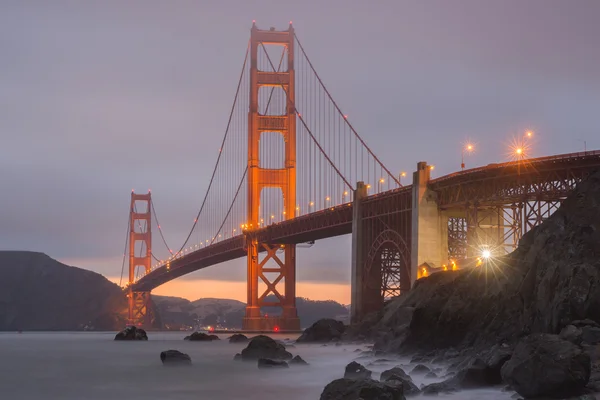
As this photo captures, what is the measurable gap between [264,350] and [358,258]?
23300 millimetres

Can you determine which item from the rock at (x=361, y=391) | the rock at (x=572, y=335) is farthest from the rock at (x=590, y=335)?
the rock at (x=361, y=391)

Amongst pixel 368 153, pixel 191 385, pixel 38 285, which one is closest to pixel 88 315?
pixel 38 285

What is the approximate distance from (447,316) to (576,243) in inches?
336

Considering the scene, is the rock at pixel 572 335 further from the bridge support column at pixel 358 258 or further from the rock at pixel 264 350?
the bridge support column at pixel 358 258

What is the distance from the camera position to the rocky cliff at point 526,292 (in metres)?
25.8

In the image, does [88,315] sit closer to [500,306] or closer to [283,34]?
[283,34]

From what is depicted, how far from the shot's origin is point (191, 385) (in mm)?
31984

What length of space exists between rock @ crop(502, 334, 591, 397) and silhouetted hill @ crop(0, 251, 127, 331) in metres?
147

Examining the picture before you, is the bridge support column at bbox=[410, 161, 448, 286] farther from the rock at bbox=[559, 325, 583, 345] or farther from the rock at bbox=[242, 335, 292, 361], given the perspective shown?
the rock at bbox=[559, 325, 583, 345]

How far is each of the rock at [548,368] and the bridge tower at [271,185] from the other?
213ft

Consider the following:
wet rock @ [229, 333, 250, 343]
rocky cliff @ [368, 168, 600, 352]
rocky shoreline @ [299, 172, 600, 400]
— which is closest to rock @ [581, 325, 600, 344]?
rocky shoreline @ [299, 172, 600, 400]

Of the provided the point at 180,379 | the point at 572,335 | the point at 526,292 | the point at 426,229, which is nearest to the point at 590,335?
the point at 572,335

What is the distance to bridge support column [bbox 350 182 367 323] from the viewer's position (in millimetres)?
63750

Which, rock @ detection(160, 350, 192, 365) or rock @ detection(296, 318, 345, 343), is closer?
rock @ detection(160, 350, 192, 365)
